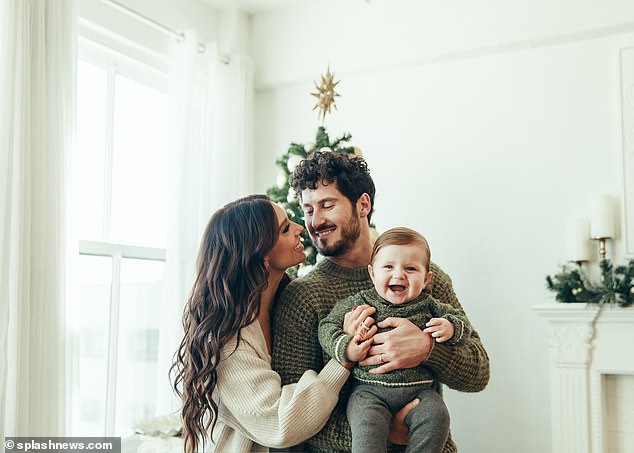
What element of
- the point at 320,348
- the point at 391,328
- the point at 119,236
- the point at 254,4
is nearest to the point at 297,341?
the point at 320,348

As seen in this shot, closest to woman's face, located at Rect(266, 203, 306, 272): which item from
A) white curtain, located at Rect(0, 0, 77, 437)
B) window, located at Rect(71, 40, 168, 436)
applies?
white curtain, located at Rect(0, 0, 77, 437)

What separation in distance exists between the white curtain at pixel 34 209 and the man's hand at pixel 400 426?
4.97ft

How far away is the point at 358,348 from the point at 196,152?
2301mm

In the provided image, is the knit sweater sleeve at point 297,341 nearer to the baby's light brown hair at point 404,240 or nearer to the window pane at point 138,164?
the baby's light brown hair at point 404,240

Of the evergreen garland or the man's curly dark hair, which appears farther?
the evergreen garland

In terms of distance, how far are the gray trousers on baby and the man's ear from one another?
0.59 metres

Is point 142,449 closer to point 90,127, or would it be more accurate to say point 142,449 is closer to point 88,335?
point 88,335

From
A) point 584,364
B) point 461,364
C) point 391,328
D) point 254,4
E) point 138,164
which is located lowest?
point 584,364

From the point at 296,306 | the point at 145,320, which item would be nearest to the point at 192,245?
the point at 145,320

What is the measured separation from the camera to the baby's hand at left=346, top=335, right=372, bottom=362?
1.80m

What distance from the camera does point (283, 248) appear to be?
2.05 meters

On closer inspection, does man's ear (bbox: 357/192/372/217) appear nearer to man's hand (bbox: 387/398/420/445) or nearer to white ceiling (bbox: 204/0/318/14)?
man's hand (bbox: 387/398/420/445)

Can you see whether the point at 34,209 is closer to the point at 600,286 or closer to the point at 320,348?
the point at 320,348

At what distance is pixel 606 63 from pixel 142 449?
290 cm
